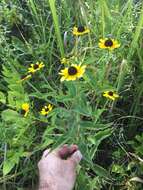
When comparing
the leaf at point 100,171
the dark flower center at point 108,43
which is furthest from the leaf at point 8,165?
the dark flower center at point 108,43

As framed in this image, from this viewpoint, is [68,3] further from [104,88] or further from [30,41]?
[104,88]

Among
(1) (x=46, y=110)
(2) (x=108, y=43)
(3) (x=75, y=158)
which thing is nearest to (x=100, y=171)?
(3) (x=75, y=158)

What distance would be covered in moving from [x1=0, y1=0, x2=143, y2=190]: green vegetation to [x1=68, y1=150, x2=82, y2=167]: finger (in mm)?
32

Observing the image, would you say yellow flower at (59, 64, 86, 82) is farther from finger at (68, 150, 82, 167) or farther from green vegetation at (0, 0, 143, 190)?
finger at (68, 150, 82, 167)

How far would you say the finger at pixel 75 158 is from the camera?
1185mm

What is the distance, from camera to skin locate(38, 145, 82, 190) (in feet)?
3.84

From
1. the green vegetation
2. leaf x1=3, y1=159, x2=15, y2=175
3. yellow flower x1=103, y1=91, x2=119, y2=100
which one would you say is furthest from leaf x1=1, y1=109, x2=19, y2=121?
yellow flower x1=103, y1=91, x2=119, y2=100

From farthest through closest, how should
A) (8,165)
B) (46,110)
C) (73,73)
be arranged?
(46,110)
(8,165)
(73,73)

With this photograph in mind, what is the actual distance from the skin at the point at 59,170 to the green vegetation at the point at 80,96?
39 millimetres

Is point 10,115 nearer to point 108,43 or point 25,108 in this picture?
point 25,108

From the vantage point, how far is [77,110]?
111 centimetres

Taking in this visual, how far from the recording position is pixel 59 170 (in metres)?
1.18

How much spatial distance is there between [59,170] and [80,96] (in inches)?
7.9

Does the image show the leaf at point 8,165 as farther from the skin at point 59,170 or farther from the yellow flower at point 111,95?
the yellow flower at point 111,95
